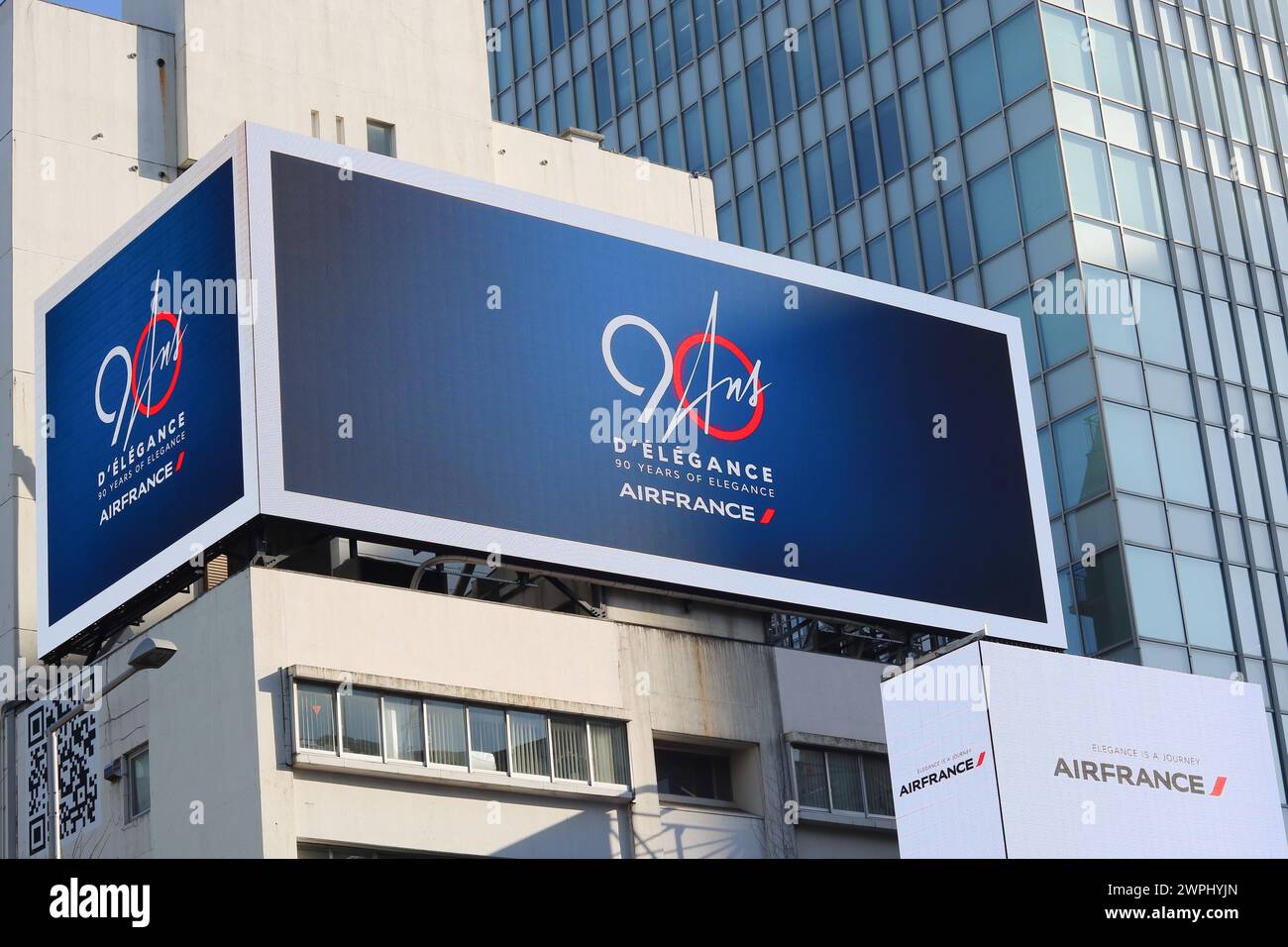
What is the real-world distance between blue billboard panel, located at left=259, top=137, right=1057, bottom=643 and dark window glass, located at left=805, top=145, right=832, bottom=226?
69.0ft

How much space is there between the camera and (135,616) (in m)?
41.6

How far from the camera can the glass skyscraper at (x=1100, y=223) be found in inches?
2379

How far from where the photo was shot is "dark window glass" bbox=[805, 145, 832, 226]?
72562mm

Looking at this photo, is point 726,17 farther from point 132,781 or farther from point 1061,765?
point 132,781

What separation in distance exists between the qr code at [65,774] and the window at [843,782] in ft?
46.0

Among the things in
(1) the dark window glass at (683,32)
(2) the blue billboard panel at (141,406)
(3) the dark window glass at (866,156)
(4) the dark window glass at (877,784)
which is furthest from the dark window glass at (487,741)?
(1) the dark window glass at (683,32)

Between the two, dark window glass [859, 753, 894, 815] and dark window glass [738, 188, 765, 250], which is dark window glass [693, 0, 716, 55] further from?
dark window glass [859, 753, 894, 815]

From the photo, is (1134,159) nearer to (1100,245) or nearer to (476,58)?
(1100,245)

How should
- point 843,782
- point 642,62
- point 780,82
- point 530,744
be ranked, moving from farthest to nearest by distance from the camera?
point 642,62 < point 780,82 < point 843,782 < point 530,744

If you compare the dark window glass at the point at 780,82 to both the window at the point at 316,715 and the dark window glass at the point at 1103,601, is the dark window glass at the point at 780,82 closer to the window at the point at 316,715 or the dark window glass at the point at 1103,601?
the dark window glass at the point at 1103,601

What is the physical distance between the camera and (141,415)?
137ft

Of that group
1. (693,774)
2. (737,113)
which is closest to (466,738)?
(693,774)

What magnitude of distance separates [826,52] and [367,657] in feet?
133
